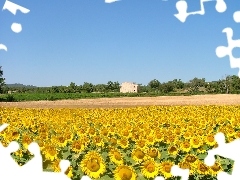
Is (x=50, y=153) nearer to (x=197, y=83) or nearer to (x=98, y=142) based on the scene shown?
(x=98, y=142)

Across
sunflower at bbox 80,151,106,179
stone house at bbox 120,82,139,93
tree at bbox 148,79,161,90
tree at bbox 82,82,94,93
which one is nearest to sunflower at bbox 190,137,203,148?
sunflower at bbox 80,151,106,179

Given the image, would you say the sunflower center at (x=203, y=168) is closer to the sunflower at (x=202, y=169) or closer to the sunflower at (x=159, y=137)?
the sunflower at (x=202, y=169)

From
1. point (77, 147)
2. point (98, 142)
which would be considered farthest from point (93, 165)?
point (98, 142)

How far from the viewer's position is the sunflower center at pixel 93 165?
608 centimetres

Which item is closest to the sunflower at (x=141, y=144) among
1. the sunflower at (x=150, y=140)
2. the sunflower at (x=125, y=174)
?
the sunflower at (x=150, y=140)

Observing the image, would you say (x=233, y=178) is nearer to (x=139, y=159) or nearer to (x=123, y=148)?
(x=139, y=159)

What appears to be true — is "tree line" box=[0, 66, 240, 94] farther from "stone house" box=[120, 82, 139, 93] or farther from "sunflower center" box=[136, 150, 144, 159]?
"sunflower center" box=[136, 150, 144, 159]

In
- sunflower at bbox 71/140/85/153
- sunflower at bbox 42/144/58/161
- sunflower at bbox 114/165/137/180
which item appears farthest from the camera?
sunflower at bbox 71/140/85/153

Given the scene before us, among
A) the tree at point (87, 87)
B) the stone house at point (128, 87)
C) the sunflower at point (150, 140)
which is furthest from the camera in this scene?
the stone house at point (128, 87)

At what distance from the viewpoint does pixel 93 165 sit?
20.0ft

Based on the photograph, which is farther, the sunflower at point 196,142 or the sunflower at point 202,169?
the sunflower at point 196,142

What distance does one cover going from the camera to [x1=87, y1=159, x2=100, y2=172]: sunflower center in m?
6.08

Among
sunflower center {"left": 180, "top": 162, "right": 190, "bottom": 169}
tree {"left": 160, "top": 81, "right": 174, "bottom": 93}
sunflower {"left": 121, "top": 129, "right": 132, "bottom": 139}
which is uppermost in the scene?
tree {"left": 160, "top": 81, "right": 174, "bottom": 93}

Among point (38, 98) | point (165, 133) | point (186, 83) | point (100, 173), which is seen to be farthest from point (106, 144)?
point (186, 83)
